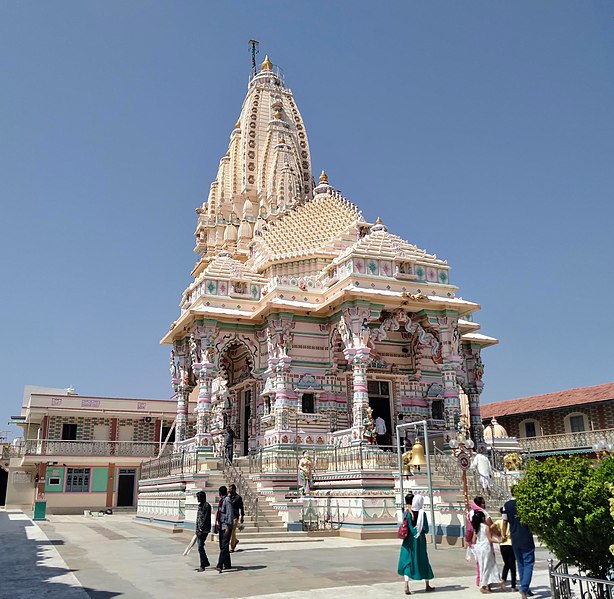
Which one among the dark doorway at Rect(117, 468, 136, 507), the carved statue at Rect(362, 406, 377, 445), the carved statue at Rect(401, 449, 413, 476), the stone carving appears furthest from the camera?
the dark doorway at Rect(117, 468, 136, 507)

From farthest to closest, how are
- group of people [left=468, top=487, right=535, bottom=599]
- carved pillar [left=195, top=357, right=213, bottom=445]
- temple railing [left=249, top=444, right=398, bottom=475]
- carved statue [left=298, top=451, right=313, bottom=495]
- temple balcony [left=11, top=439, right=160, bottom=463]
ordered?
temple balcony [left=11, top=439, right=160, bottom=463]
carved pillar [left=195, top=357, right=213, bottom=445]
carved statue [left=298, top=451, right=313, bottom=495]
temple railing [left=249, top=444, right=398, bottom=475]
group of people [left=468, top=487, right=535, bottom=599]

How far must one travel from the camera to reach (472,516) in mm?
9547

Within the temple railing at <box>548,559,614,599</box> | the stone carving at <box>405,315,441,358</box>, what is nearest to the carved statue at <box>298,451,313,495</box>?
the stone carving at <box>405,315,441,358</box>

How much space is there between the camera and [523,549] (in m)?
8.41

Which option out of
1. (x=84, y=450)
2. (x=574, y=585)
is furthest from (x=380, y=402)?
(x=84, y=450)

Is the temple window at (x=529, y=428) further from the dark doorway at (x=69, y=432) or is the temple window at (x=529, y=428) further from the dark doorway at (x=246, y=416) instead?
the dark doorway at (x=69, y=432)

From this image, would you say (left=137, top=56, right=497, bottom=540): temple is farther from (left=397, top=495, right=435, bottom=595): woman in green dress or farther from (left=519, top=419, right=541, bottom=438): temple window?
(left=519, top=419, right=541, bottom=438): temple window

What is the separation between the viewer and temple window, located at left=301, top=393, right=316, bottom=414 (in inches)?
903

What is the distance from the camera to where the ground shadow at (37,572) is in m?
8.79

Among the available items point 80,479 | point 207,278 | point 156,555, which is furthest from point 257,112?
point 156,555

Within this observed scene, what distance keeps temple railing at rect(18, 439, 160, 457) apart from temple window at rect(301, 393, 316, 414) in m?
18.0

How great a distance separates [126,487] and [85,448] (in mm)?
3460

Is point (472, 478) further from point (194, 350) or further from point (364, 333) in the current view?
point (194, 350)

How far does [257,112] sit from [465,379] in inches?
796
